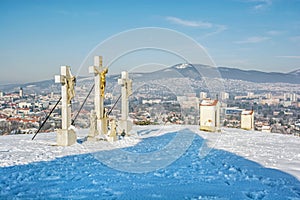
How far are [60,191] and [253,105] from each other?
13205 millimetres

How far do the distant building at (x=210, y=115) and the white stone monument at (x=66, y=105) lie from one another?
20.3 feet

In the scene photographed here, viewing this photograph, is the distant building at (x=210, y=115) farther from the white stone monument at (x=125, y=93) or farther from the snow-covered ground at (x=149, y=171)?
the snow-covered ground at (x=149, y=171)

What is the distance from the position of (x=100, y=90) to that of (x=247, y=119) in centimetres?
779

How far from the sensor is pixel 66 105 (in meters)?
9.93

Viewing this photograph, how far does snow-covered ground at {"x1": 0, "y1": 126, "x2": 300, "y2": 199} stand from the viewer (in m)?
4.76

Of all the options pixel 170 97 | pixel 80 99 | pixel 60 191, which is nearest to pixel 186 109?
pixel 170 97

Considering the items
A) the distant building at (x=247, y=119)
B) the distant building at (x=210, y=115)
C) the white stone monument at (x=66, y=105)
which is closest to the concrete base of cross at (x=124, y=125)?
the white stone monument at (x=66, y=105)

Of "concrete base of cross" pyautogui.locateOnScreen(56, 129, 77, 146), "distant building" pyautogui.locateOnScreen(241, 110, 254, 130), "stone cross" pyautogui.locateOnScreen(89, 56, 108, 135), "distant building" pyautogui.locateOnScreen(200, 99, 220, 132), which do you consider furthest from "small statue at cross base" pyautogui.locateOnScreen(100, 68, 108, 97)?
"distant building" pyautogui.locateOnScreen(241, 110, 254, 130)

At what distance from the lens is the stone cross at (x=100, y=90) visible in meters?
11.4

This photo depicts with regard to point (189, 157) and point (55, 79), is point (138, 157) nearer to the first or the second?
point (189, 157)

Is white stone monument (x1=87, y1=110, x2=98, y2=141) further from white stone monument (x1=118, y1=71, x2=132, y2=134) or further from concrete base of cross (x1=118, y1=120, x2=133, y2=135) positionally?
white stone monument (x1=118, y1=71, x2=132, y2=134)

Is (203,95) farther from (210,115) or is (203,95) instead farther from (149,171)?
(149,171)

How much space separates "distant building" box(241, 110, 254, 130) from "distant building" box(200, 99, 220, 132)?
221 centimetres

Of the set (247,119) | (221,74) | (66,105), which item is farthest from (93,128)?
(247,119)
